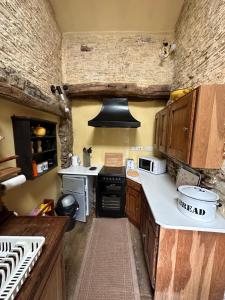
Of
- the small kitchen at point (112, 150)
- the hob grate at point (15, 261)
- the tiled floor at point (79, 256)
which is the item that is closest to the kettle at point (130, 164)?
the small kitchen at point (112, 150)

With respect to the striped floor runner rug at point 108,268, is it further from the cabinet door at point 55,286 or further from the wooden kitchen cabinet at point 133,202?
the cabinet door at point 55,286

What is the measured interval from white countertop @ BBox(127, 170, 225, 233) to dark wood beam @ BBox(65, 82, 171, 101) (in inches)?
61.3

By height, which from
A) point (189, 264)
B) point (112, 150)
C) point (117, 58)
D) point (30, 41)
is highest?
point (117, 58)

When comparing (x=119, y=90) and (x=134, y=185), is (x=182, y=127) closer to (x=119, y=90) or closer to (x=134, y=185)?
(x=134, y=185)

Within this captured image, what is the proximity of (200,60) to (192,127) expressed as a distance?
3.22 ft

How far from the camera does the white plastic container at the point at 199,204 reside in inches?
47.1

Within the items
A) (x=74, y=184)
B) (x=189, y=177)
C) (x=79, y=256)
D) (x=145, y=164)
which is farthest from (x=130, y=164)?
(x=79, y=256)

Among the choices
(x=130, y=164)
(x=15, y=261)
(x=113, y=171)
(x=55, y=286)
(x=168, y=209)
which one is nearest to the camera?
(x=15, y=261)

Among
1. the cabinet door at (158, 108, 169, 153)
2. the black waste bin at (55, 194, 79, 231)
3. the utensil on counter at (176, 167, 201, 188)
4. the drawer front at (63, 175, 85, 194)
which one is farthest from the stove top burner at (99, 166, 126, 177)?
the utensil on counter at (176, 167, 201, 188)

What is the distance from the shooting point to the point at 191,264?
1.26 metres

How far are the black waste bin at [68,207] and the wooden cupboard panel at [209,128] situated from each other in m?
2.00

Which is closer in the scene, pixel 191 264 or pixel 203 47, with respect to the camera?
pixel 191 264

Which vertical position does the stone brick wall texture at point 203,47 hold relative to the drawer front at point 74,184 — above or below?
above

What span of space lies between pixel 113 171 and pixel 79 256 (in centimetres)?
138
